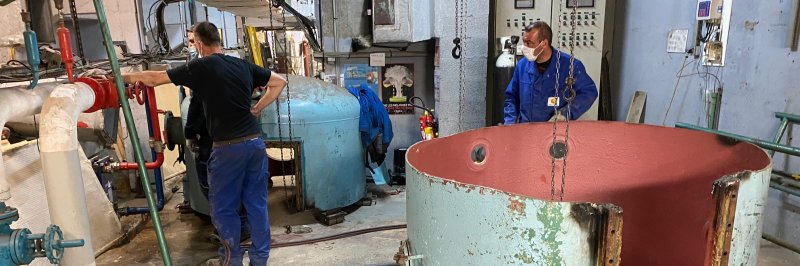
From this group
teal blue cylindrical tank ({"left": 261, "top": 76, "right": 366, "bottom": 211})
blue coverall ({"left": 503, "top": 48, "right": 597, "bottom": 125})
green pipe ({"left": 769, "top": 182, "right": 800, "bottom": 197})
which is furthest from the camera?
teal blue cylindrical tank ({"left": 261, "top": 76, "right": 366, "bottom": 211})

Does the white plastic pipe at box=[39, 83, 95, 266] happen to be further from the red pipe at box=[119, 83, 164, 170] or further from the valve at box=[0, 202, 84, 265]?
the red pipe at box=[119, 83, 164, 170]

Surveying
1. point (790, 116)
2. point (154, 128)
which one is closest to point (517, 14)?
point (790, 116)

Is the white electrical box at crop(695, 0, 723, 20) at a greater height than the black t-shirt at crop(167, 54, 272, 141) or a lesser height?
greater

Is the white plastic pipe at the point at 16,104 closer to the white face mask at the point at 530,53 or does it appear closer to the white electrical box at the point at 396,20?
the white face mask at the point at 530,53

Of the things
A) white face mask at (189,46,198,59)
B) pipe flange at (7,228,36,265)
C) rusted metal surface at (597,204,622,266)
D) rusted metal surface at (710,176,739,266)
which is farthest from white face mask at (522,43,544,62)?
white face mask at (189,46,198,59)

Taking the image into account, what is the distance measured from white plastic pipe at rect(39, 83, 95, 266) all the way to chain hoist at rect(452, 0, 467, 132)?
2.87 metres

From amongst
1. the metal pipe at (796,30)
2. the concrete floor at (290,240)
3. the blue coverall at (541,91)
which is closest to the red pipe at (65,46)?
the concrete floor at (290,240)

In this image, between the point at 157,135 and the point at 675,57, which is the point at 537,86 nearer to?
the point at 675,57

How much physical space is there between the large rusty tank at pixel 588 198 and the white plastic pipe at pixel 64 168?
3.58 ft

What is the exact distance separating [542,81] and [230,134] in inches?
73.3

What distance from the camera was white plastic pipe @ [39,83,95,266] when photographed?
5.09ft

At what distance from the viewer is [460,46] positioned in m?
4.06

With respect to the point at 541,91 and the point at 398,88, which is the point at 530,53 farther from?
the point at 398,88

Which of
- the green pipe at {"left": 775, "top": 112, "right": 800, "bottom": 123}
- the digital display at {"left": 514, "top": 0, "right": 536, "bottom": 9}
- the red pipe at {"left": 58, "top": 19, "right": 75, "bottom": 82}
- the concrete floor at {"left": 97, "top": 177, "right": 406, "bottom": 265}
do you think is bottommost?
the concrete floor at {"left": 97, "top": 177, "right": 406, "bottom": 265}
